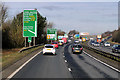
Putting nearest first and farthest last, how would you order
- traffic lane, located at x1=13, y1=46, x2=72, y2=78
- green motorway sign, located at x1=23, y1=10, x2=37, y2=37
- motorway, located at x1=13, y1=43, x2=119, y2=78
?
traffic lane, located at x1=13, y1=46, x2=72, y2=78
motorway, located at x1=13, y1=43, x2=119, y2=78
green motorway sign, located at x1=23, y1=10, x2=37, y2=37

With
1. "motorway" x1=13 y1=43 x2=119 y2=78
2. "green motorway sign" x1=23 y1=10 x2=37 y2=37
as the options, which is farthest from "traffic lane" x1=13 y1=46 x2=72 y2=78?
"green motorway sign" x1=23 y1=10 x2=37 y2=37

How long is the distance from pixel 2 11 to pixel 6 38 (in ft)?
24.6

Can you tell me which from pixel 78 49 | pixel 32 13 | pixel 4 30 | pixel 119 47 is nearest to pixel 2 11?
pixel 4 30

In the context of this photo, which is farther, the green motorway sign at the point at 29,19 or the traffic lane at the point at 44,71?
the green motorway sign at the point at 29,19

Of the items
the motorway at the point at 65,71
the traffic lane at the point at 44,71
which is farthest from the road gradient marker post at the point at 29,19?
the traffic lane at the point at 44,71

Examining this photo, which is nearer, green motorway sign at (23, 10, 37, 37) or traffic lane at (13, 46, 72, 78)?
traffic lane at (13, 46, 72, 78)

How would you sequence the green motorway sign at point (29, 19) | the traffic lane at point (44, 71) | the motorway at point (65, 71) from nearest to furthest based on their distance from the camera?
the traffic lane at point (44, 71), the motorway at point (65, 71), the green motorway sign at point (29, 19)

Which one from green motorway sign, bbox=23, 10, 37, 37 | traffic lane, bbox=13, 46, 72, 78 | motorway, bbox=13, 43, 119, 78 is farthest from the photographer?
green motorway sign, bbox=23, 10, 37, 37

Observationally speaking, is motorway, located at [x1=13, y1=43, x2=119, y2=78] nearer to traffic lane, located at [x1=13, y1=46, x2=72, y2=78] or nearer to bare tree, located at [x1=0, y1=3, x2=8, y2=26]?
traffic lane, located at [x1=13, y1=46, x2=72, y2=78]

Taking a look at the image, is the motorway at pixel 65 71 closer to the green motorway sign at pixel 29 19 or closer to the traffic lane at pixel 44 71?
the traffic lane at pixel 44 71

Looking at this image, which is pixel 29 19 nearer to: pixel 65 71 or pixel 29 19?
pixel 29 19

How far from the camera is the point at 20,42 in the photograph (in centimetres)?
5525

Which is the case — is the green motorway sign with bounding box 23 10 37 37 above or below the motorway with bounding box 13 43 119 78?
above

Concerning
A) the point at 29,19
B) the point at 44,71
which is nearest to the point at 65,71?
the point at 44,71
